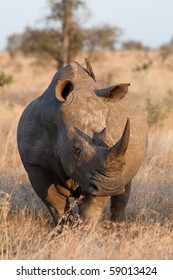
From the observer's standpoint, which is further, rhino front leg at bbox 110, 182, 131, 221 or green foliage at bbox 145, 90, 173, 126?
green foliage at bbox 145, 90, 173, 126

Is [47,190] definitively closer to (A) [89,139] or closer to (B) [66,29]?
(A) [89,139]

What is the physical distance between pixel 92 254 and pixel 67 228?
624mm

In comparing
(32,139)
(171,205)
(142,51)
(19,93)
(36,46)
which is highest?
(142,51)

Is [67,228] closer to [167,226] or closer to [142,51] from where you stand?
[167,226]

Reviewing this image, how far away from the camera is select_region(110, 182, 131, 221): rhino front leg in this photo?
7109 millimetres

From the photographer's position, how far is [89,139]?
223 inches

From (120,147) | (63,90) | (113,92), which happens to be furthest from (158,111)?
(120,147)

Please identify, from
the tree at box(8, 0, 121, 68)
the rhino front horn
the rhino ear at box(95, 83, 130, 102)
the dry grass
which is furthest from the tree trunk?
the rhino front horn

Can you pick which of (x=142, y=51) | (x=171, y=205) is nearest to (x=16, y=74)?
(x=142, y=51)

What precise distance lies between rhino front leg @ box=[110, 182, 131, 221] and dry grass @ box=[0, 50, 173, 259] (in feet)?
0.45

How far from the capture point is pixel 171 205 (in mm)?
7605

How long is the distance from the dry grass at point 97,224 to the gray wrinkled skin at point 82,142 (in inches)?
13.2

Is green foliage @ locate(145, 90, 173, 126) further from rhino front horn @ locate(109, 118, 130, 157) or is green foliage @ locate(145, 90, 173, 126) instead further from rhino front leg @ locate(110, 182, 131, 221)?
rhino front horn @ locate(109, 118, 130, 157)

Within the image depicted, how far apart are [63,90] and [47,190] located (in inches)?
47.7
